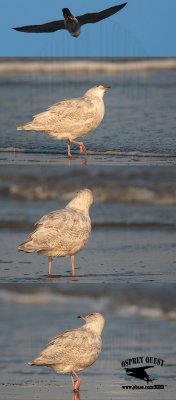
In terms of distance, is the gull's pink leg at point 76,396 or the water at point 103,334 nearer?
the gull's pink leg at point 76,396

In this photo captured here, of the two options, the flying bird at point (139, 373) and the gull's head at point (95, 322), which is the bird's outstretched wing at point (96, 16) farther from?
the flying bird at point (139, 373)

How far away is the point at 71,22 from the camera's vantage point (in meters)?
13.6

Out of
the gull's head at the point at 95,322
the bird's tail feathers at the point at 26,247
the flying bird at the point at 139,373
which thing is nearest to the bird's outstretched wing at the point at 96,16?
the bird's tail feathers at the point at 26,247

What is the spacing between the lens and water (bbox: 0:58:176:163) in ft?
41.5

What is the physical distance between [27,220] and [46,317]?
1980 mm

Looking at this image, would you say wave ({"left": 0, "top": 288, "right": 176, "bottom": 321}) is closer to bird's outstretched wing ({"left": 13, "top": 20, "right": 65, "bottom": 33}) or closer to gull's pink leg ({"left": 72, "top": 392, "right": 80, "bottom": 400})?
gull's pink leg ({"left": 72, "top": 392, "right": 80, "bottom": 400})

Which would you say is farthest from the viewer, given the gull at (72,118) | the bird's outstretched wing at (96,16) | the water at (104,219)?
the bird's outstretched wing at (96,16)

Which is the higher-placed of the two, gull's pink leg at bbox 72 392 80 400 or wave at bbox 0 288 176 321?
wave at bbox 0 288 176 321

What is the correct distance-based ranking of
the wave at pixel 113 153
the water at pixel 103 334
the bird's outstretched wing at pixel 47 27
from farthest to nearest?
the bird's outstretched wing at pixel 47 27 → the wave at pixel 113 153 → the water at pixel 103 334

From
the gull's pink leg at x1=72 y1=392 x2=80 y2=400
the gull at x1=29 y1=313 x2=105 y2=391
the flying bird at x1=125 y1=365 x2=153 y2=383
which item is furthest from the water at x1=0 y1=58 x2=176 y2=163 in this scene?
the gull's pink leg at x1=72 y1=392 x2=80 y2=400

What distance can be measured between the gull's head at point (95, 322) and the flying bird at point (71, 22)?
577cm

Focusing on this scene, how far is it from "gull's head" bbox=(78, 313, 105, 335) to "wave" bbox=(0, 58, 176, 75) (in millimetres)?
10864

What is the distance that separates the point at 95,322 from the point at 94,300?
39.6 inches

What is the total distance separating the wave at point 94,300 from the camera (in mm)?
8672
